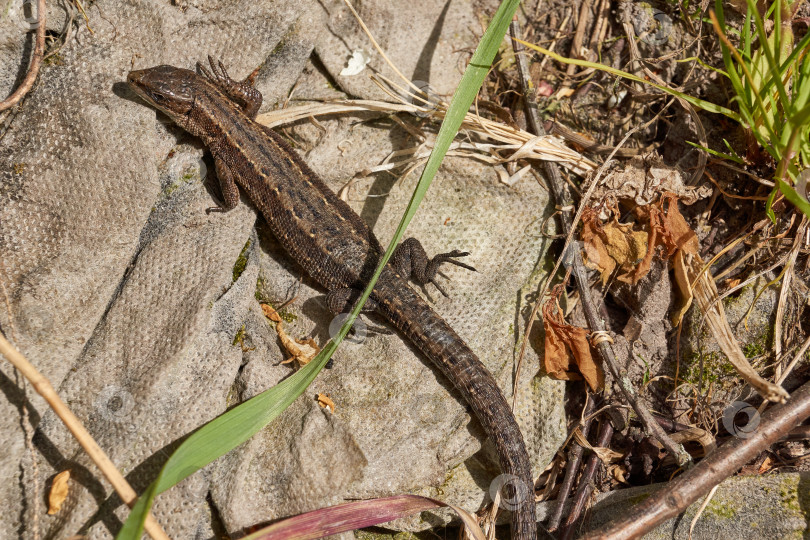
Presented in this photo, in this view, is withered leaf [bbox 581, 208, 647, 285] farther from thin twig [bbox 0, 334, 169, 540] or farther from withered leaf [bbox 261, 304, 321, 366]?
thin twig [bbox 0, 334, 169, 540]

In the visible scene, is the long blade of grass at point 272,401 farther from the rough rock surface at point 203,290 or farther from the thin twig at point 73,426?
the rough rock surface at point 203,290

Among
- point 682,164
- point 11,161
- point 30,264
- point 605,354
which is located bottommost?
point 605,354

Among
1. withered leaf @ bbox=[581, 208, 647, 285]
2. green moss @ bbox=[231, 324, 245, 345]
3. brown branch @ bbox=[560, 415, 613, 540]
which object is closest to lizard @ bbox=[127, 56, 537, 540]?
green moss @ bbox=[231, 324, 245, 345]

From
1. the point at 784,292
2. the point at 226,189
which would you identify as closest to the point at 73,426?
the point at 226,189

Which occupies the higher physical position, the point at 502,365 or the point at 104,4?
the point at 104,4

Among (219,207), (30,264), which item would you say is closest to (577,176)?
(219,207)

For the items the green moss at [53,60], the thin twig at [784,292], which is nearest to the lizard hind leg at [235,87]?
→ the green moss at [53,60]

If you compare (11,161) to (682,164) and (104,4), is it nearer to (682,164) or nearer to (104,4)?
(104,4)
